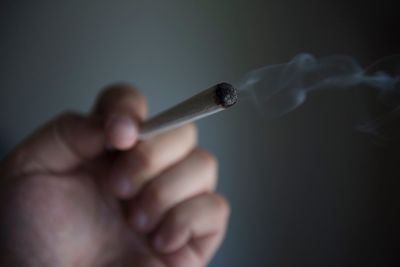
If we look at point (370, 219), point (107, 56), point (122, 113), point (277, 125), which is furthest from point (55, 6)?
point (370, 219)

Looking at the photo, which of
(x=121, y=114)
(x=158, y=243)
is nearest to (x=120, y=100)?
(x=121, y=114)

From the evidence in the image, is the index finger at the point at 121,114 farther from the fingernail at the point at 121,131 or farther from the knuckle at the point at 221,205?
the knuckle at the point at 221,205

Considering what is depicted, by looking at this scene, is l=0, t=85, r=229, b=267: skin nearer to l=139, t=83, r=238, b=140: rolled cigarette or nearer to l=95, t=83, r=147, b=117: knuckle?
l=95, t=83, r=147, b=117: knuckle

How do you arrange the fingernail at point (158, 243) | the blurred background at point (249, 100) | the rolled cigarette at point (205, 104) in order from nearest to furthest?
the rolled cigarette at point (205, 104), the blurred background at point (249, 100), the fingernail at point (158, 243)

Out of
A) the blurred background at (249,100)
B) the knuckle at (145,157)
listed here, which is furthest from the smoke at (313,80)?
the knuckle at (145,157)

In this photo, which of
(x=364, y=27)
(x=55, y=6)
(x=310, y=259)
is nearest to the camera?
(x=364, y=27)

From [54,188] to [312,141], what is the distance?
0.25 metres

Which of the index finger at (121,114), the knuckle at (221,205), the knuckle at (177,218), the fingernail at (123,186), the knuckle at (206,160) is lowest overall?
the knuckle at (221,205)

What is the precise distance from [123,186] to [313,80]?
0.20 m

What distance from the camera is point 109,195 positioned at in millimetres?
407

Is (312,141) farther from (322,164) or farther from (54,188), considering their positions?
(54,188)

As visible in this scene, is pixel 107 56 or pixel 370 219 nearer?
pixel 370 219

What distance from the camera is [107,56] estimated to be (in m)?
0.50

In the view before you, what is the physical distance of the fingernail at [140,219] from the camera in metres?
0.39
